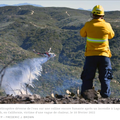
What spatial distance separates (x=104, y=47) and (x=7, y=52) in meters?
13.0

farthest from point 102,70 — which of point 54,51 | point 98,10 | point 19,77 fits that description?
point 54,51

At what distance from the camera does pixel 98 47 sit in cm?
365

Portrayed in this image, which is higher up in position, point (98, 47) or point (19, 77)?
point (98, 47)

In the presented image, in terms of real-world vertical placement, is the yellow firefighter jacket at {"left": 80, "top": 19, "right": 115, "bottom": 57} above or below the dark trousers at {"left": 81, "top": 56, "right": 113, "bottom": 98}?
above

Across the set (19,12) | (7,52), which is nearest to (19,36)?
(7,52)

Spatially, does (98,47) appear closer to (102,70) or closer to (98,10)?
(102,70)

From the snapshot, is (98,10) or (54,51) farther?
(54,51)

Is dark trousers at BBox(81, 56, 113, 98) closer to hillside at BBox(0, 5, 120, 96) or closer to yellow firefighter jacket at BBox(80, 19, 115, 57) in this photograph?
yellow firefighter jacket at BBox(80, 19, 115, 57)

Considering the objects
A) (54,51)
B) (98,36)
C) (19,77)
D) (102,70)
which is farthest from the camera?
(54,51)

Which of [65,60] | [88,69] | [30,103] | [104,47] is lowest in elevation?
[65,60]

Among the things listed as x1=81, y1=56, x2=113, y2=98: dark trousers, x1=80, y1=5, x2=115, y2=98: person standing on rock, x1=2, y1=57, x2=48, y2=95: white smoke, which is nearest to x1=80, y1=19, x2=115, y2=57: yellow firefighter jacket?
x1=80, y1=5, x2=115, y2=98: person standing on rock

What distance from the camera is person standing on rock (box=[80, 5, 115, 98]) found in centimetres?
362

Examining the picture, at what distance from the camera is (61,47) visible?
22.3 meters
